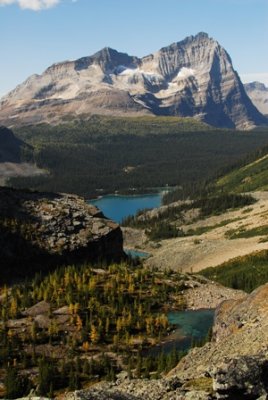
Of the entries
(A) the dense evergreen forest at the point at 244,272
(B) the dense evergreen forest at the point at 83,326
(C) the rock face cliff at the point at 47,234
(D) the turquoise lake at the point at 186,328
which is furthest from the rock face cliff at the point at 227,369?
(C) the rock face cliff at the point at 47,234

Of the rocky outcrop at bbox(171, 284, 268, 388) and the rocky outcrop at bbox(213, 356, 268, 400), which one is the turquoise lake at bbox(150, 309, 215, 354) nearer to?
the rocky outcrop at bbox(171, 284, 268, 388)

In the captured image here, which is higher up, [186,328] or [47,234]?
[47,234]

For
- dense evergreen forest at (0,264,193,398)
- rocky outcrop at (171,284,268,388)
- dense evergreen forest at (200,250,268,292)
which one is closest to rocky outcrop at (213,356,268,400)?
rocky outcrop at (171,284,268,388)

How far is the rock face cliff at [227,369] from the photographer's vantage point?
29812 millimetres

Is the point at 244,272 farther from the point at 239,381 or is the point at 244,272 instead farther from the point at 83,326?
the point at 239,381

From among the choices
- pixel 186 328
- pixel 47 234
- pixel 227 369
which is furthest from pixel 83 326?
pixel 227 369

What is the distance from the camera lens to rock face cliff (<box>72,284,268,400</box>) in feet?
97.8

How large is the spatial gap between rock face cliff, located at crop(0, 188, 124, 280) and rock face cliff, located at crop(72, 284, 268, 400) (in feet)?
237

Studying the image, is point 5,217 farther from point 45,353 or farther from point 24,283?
point 45,353

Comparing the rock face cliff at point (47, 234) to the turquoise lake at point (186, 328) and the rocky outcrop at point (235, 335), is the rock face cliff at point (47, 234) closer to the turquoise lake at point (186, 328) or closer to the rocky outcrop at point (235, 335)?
the turquoise lake at point (186, 328)

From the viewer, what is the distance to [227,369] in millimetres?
29969

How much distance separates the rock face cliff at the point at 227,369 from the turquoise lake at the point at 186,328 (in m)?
25.1

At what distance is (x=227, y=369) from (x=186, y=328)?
2946 inches

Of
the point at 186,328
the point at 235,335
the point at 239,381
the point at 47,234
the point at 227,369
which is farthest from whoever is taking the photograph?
the point at 47,234
